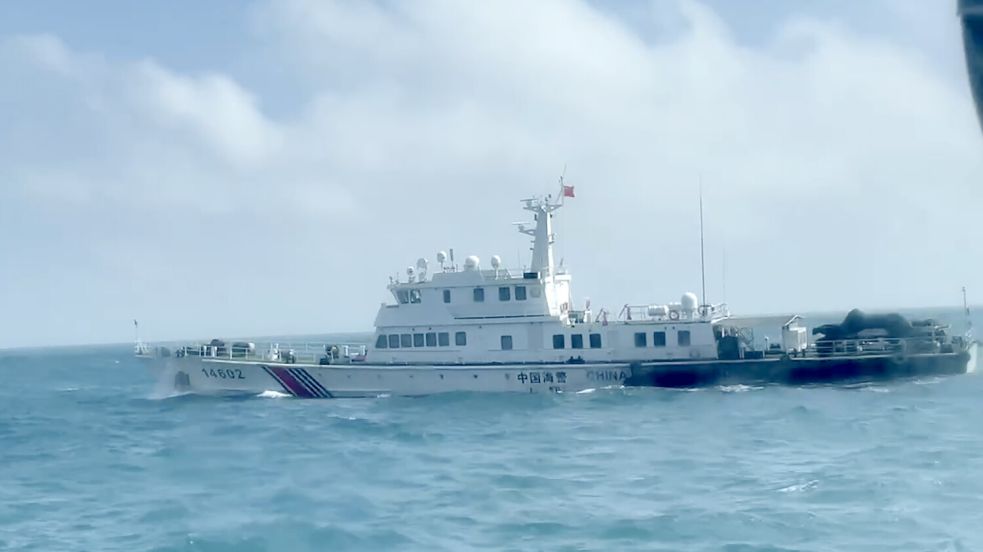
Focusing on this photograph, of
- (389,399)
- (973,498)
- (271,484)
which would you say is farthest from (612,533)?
(389,399)

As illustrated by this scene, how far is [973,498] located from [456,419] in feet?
52.6

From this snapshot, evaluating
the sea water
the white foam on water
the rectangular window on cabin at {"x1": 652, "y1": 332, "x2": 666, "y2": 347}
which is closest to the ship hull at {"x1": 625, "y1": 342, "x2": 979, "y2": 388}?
the sea water

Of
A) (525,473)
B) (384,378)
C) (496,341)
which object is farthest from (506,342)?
(525,473)

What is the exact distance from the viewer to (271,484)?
63.8ft

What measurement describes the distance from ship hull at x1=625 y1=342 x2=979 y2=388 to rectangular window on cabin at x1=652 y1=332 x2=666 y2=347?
102 centimetres

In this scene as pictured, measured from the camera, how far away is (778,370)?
3275 centimetres

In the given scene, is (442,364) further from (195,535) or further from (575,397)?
(195,535)

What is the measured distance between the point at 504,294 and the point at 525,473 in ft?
47.2

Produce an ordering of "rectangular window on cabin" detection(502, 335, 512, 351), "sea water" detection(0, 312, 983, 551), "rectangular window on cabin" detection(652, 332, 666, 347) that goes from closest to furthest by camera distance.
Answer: "sea water" detection(0, 312, 983, 551) → "rectangular window on cabin" detection(652, 332, 666, 347) → "rectangular window on cabin" detection(502, 335, 512, 351)

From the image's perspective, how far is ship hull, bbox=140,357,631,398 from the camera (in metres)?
32.9

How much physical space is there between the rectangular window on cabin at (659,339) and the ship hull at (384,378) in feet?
5.35

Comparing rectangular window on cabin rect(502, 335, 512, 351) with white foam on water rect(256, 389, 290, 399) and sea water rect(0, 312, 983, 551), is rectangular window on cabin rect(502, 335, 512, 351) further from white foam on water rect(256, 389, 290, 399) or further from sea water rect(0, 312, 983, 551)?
white foam on water rect(256, 389, 290, 399)

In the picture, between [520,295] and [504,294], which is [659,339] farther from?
[504,294]

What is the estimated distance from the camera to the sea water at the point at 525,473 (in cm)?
1492
